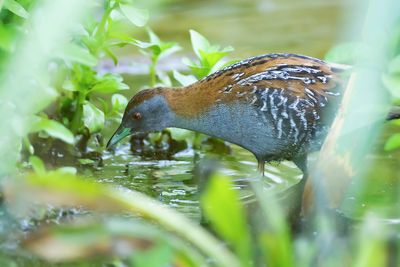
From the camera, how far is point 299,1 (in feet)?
37.1

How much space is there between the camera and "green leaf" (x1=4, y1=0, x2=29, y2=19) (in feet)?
14.8

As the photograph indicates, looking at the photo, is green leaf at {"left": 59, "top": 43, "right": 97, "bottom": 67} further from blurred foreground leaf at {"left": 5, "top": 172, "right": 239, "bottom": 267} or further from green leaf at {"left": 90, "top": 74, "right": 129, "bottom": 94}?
green leaf at {"left": 90, "top": 74, "right": 129, "bottom": 94}

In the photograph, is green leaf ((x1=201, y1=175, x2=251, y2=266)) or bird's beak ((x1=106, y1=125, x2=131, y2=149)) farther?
bird's beak ((x1=106, y1=125, x2=131, y2=149))

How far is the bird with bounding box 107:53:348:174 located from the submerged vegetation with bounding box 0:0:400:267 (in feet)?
0.84

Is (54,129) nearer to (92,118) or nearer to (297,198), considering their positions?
(297,198)

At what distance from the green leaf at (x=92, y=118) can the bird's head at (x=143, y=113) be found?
0.16 metres

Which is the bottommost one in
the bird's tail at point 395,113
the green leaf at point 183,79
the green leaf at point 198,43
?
the green leaf at point 183,79

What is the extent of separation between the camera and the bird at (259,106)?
5961mm

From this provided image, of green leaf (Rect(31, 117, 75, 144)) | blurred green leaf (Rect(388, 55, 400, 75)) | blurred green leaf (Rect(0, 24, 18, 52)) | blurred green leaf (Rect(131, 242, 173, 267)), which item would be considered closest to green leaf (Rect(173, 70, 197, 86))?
green leaf (Rect(31, 117, 75, 144))

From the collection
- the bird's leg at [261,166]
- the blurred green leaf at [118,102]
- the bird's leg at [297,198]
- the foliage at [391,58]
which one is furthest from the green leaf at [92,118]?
the foliage at [391,58]

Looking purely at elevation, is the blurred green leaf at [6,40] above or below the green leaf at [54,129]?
above

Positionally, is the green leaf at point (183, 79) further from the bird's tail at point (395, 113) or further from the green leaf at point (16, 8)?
the green leaf at point (16, 8)

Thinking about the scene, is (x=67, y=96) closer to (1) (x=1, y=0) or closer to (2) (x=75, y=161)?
(2) (x=75, y=161)

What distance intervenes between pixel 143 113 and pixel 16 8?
6.69 ft
